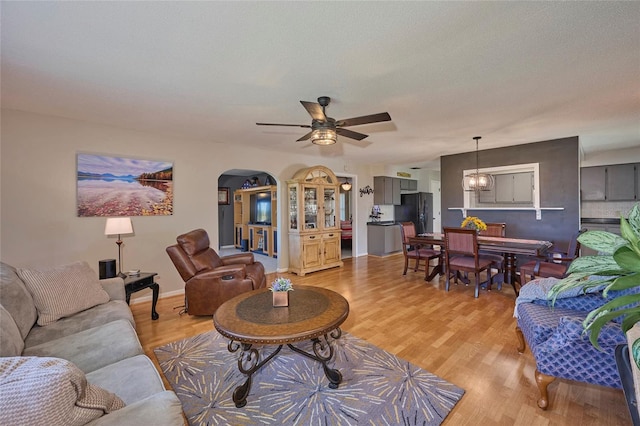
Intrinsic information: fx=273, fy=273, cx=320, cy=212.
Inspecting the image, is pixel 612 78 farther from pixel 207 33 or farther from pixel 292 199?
pixel 292 199

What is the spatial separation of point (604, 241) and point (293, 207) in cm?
483

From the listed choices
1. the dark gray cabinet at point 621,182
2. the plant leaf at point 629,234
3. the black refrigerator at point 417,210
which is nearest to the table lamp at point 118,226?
the plant leaf at point 629,234

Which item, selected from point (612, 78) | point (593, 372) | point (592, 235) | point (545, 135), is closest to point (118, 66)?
point (592, 235)

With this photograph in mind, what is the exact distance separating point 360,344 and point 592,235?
2.09 metres

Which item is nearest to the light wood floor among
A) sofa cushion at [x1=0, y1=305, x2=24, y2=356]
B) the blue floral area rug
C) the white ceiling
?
the blue floral area rug

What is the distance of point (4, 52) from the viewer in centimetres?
196

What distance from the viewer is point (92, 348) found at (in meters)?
1.70

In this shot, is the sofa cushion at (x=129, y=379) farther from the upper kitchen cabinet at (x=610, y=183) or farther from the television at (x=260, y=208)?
the upper kitchen cabinet at (x=610, y=183)

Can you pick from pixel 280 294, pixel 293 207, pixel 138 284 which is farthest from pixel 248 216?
pixel 280 294

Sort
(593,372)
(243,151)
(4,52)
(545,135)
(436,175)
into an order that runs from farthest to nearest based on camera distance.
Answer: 1. (436,175)
2. (243,151)
3. (545,135)
4. (4,52)
5. (593,372)

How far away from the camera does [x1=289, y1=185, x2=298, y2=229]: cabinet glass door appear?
211 inches

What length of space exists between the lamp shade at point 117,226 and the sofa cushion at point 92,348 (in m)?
1.53

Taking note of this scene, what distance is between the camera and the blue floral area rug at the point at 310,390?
1721 mm

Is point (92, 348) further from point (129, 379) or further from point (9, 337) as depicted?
point (129, 379)
